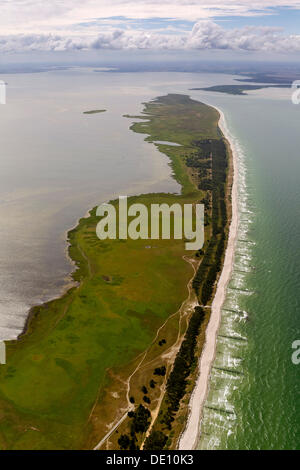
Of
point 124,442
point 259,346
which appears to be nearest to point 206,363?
point 259,346

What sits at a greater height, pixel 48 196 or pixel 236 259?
pixel 48 196

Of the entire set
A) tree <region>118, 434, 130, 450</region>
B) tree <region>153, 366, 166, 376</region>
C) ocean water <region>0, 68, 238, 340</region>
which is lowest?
tree <region>118, 434, 130, 450</region>

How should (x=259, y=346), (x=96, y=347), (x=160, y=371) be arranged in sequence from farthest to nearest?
(x=259, y=346) < (x=96, y=347) < (x=160, y=371)

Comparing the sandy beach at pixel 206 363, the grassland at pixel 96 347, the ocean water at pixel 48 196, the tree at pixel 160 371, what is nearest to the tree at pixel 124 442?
the grassland at pixel 96 347

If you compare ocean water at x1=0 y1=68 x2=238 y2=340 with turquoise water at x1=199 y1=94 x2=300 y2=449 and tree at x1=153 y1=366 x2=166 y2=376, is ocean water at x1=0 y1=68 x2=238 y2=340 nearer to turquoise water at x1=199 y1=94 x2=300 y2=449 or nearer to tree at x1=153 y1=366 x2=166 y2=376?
tree at x1=153 y1=366 x2=166 y2=376

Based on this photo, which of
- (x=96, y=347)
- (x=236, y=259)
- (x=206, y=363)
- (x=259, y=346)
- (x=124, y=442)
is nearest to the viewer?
(x=124, y=442)

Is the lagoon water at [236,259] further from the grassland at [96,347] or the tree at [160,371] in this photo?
the tree at [160,371]

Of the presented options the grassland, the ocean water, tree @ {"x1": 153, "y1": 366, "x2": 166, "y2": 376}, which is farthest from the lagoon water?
tree @ {"x1": 153, "y1": 366, "x2": 166, "y2": 376}

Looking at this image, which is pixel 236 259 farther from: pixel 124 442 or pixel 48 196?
pixel 48 196
